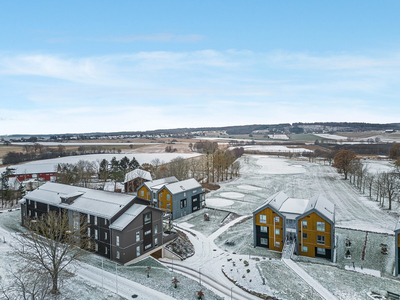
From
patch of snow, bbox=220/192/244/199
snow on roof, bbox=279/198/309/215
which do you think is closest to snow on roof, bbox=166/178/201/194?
patch of snow, bbox=220/192/244/199

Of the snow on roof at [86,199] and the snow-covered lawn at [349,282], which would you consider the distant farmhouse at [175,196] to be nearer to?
the snow on roof at [86,199]

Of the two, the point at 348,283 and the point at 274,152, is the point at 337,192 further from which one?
the point at 274,152

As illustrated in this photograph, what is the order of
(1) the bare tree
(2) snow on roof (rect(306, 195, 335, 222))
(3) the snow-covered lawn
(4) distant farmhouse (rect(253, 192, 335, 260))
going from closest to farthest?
(1) the bare tree, (3) the snow-covered lawn, (4) distant farmhouse (rect(253, 192, 335, 260)), (2) snow on roof (rect(306, 195, 335, 222))

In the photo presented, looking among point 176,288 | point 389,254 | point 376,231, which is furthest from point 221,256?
point 376,231

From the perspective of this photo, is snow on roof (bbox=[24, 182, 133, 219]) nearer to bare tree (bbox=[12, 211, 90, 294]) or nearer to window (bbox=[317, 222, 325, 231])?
bare tree (bbox=[12, 211, 90, 294])

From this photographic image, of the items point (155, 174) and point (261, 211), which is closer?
point (261, 211)

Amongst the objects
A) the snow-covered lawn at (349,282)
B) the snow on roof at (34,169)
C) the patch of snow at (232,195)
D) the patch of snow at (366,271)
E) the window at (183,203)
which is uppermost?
the snow on roof at (34,169)

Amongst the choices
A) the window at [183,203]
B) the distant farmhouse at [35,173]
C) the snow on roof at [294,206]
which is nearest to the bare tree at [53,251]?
the window at [183,203]
